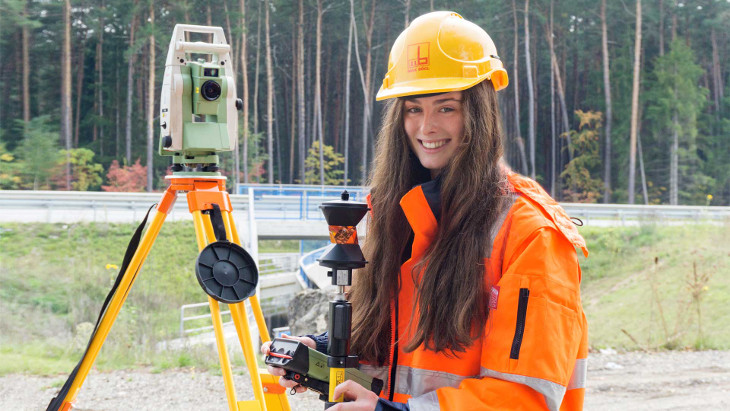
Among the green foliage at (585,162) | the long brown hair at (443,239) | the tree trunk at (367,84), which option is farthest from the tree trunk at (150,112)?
the long brown hair at (443,239)

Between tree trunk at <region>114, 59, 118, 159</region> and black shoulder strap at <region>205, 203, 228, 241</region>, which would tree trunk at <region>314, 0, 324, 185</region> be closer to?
tree trunk at <region>114, 59, 118, 159</region>

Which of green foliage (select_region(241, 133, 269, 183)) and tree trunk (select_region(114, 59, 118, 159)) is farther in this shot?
green foliage (select_region(241, 133, 269, 183))

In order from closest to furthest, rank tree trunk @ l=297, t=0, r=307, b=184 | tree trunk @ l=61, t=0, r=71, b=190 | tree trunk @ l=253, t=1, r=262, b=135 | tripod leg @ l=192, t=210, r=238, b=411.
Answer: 1. tripod leg @ l=192, t=210, r=238, b=411
2. tree trunk @ l=61, t=0, r=71, b=190
3. tree trunk @ l=253, t=1, r=262, b=135
4. tree trunk @ l=297, t=0, r=307, b=184

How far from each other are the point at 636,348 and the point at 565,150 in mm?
17423

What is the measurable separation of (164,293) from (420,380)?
7.99 meters

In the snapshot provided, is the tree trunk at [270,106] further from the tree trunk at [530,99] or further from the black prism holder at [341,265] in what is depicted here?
the black prism holder at [341,265]

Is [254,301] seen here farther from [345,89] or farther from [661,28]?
[661,28]

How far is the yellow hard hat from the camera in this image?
57.1 inches

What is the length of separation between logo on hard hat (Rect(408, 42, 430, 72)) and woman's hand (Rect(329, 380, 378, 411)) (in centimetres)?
74

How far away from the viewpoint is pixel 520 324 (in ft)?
3.98

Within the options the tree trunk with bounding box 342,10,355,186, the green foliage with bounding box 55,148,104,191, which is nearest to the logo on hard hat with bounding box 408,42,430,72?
the green foliage with bounding box 55,148,104,191

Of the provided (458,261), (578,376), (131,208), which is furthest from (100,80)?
(578,376)

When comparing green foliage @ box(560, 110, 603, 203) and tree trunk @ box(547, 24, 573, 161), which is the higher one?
tree trunk @ box(547, 24, 573, 161)

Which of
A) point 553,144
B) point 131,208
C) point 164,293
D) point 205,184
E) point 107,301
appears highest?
point 553,144
